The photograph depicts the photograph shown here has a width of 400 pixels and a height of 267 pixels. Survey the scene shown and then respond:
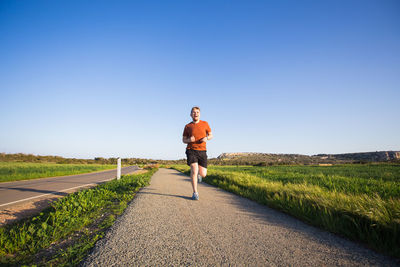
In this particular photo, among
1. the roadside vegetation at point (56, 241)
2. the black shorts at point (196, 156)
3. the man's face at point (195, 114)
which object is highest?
the man's face at point (195, 114)

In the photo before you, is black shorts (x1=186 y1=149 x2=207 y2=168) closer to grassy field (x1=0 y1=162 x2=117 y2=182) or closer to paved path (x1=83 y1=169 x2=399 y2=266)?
paved path (x1=83 y1=169 x2=399 y2=266)

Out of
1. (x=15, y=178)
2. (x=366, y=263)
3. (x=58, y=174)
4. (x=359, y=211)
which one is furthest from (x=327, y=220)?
(x=58, y=174)

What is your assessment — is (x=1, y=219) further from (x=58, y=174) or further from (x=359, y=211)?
(x=58, y=174)

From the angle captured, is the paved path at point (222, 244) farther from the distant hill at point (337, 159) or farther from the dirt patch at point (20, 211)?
the distant hill at point (337, 159)

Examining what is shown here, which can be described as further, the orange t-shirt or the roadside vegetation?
the orange t-shirt

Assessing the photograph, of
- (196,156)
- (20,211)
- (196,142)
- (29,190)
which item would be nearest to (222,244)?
(196,156)

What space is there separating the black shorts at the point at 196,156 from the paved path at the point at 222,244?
5.20 feet

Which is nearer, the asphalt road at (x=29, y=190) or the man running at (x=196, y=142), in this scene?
the man running at (x=196, y=142)

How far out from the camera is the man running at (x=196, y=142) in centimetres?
419

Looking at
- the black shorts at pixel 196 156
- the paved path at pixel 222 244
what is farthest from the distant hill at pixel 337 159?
the paved path at pixel 222 244

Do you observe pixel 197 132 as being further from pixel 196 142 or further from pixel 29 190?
pixel 29 190

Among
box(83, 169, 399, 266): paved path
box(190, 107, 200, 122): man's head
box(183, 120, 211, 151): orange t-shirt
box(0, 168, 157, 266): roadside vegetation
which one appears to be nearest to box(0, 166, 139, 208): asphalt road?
box(0, 168, 157, 266): roadside vegetation

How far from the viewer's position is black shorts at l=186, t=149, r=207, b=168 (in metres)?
4.21

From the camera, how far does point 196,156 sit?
4.26m
